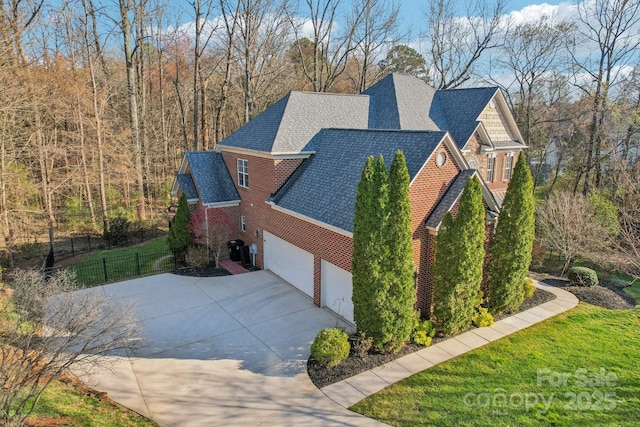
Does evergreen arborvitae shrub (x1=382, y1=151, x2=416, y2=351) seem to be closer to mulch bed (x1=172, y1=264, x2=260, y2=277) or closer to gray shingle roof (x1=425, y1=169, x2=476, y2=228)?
gray shingle roof (x1=425, y1=169, x2=476, y2=228)

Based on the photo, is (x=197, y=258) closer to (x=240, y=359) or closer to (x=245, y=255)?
(x=245, y=255)

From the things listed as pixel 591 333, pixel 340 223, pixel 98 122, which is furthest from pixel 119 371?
pixel 98 122

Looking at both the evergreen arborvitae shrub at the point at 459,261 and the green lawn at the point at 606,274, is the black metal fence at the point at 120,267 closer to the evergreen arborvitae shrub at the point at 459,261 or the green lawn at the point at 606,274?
the evergreen arborvitae shrub at the point at 459,261

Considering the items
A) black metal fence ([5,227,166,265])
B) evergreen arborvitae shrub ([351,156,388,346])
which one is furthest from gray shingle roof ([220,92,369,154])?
black metal fence ([5,227,166,265])

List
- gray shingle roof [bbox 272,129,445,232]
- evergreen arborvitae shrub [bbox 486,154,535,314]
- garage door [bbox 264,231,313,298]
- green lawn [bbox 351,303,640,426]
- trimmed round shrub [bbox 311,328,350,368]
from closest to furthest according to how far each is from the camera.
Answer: green lawn [bbox 351,303,640,426], trimmed round shrub [bbox 311,328,350,368], gray shingle roof [bbox 272,129,445,232], evergreen arborvitae shrub [bbox 486,154,535,314], garage door [bbox 264,231,313,298]

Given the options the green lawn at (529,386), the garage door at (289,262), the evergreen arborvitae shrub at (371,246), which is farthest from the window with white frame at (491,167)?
the evergreen arborvitae shrub at (371,246)

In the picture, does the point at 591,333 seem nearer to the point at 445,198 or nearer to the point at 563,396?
the point at 563,396

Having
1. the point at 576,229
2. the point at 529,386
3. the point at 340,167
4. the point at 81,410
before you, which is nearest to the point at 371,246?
the point at 529,386
